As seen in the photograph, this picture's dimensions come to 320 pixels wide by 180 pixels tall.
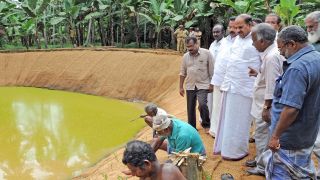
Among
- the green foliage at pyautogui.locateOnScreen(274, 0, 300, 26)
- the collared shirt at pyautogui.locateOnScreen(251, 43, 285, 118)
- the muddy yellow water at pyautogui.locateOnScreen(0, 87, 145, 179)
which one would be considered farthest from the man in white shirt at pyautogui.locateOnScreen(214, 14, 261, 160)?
the green foliage at pyautogui.locateOnScreen(274, 0, 300, 26)

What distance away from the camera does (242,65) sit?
4730 millimetres

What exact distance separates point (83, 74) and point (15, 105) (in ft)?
11.4

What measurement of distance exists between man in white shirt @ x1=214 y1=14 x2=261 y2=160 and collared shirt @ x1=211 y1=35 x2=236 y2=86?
0.49 meters

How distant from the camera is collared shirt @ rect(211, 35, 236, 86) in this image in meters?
5.38

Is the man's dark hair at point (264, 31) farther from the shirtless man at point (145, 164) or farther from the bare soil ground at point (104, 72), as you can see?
the bare soil ground at point (104, 72)

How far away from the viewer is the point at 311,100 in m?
2.81

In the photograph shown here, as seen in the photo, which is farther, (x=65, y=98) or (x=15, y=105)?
(x=65, y=98)

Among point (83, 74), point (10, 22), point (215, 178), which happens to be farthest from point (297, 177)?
point (10, 22)

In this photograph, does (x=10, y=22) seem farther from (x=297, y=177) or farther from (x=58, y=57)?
(x=297, y=177)

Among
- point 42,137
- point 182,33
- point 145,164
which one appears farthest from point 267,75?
point 182,33

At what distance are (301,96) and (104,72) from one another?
13127 mm

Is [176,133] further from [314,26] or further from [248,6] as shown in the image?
[248,6]

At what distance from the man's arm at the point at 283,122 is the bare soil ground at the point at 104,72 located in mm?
7646

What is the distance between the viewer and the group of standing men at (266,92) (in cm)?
278
